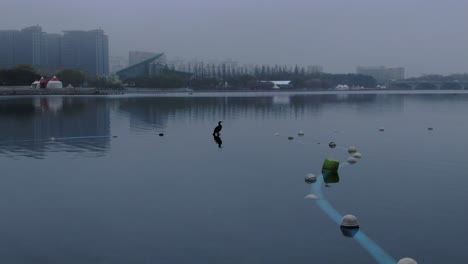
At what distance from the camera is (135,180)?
12.6 m

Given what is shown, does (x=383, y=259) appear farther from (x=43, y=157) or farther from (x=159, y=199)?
(x=43, y=157)

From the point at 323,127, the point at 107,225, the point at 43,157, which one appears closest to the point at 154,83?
the point at 323,127

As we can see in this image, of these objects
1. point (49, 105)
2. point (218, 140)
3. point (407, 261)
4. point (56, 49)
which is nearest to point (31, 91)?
point (49, 105)

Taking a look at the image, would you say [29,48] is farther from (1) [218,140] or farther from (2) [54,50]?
(1) [218,140]

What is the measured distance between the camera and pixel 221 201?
1062 centimetres

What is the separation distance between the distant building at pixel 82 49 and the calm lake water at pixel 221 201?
152m

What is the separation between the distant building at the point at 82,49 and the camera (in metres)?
164

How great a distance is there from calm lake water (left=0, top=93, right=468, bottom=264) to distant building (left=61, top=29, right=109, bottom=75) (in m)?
152

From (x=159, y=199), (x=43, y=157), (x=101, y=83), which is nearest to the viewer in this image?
(x=159, y=199)

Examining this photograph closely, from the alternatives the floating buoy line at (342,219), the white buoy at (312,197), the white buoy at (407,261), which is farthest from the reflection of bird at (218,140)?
the white buoy at (407,261)

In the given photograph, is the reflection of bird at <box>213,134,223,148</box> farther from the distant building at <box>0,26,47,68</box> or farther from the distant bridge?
the distant bridge

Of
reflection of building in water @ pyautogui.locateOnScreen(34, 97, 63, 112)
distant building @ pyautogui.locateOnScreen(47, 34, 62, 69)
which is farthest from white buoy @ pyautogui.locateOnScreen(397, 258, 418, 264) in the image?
distant building @ pyautogui.locateOnScreen(47, 34, 62, 69)

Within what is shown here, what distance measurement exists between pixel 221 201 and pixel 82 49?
16472 centimetres

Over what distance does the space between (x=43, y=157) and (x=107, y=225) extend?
8.11 meters
